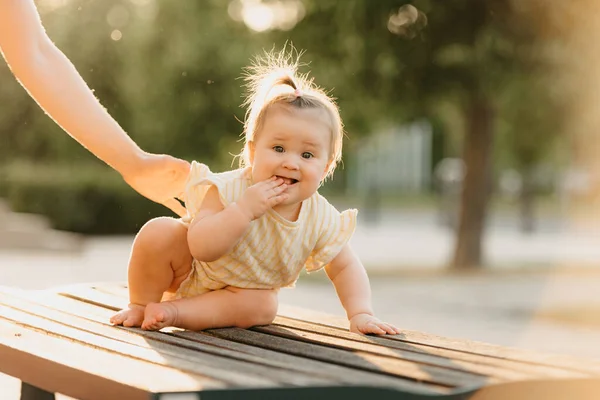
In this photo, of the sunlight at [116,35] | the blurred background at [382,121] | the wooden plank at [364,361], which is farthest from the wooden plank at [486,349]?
the sunlight at [116,35]

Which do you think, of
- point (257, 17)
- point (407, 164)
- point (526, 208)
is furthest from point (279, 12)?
point (407, 164)

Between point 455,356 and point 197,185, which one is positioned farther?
point 197,185

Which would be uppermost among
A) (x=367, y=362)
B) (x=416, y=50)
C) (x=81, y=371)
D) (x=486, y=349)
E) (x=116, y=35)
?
(x=116, y=35)

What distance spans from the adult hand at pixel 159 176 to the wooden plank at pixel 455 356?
504 mm

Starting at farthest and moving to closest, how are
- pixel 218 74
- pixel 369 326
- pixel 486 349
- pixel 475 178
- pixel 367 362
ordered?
pixel 218 74, pixel 475 178, pixel 369 326, pixel 486 349, pixel 367 362

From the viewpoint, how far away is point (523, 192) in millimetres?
20906

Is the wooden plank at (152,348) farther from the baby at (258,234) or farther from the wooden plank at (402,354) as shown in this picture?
the wooden plank at (402,354)

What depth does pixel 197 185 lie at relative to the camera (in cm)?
272

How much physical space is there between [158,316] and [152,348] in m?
0.40

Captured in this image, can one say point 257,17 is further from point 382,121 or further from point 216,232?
point 216,232

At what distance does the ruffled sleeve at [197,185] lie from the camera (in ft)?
8.78

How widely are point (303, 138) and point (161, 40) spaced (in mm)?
18770

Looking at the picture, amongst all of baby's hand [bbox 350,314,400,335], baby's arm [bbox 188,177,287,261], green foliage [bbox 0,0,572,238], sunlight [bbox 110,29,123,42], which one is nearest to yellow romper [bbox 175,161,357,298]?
baby's arm [bbox 188,177,287,261]

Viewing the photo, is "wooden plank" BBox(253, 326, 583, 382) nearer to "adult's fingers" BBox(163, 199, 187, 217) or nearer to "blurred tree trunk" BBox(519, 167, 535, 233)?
"adult's fingers" BBox(163, 199, 187, 217)
